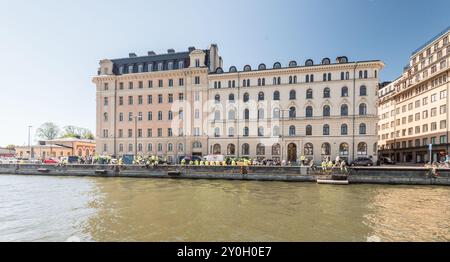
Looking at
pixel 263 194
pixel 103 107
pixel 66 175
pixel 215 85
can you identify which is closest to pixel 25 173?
pixel 66 175

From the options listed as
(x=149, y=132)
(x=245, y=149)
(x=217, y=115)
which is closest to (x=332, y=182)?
(x=245, y=149)

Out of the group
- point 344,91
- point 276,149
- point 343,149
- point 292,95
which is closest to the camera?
point 343,149

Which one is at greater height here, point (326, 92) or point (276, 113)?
point (326, 92)

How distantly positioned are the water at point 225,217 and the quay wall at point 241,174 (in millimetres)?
6809

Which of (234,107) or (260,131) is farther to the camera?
(234,107)

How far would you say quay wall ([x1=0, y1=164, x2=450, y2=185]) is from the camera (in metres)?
26.9

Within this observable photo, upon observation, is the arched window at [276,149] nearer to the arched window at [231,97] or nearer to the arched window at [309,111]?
the arched window at [309,111]

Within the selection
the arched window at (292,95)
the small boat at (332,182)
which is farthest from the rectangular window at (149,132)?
the small boat at (332,182)

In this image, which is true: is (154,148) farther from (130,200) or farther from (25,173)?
(130,200)

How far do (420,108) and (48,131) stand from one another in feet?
422

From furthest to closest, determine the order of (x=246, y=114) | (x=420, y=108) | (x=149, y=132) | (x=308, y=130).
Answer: (x=420, y=108), (x=149, y=132), (x=246, y=114), (x=308, y=130)

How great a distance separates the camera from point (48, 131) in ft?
355

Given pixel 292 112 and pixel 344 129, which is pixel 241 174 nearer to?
pixel 292 112

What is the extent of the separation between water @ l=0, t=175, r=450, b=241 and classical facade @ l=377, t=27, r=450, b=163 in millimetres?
38102
